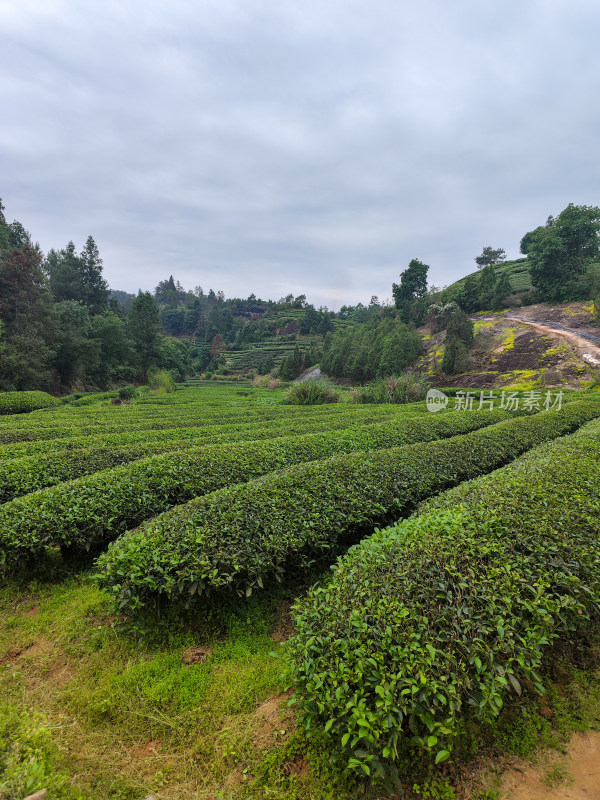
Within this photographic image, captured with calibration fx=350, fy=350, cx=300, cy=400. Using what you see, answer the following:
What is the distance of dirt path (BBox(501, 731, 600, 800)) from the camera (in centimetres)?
199

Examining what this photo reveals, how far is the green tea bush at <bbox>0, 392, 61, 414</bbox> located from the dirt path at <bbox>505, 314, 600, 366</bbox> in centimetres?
3330

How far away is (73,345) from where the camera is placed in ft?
92.5

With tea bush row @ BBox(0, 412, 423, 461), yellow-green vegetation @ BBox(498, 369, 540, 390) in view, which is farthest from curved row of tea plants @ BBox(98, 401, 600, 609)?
yellow-green vegetation @ BBox(498, 369, 540, 390)

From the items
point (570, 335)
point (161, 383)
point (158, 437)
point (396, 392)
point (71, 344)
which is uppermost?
point (570, 335)

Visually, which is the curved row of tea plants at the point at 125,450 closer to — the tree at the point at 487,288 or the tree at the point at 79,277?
the tree at the point at 487,288

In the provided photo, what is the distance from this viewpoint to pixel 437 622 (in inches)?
91.6

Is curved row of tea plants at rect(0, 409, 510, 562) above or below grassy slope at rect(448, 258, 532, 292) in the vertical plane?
below

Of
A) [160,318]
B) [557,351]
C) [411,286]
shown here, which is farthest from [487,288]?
[160,318]

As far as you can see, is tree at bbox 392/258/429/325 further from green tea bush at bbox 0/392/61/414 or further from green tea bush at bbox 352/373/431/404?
green tea bush at bbox 0/392/61/414

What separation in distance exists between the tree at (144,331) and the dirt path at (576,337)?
38.5 metres

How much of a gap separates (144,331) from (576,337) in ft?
137

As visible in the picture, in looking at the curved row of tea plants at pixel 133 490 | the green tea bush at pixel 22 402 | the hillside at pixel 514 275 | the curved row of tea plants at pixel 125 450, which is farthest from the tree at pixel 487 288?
the green tea bush at pixel 22 402

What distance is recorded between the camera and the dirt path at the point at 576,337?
2373 centimetres

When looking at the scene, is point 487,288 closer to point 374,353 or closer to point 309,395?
point 374,353
